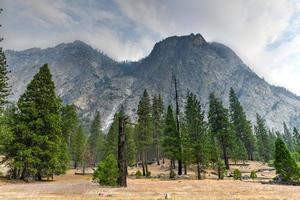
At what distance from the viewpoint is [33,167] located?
29312 millimetres

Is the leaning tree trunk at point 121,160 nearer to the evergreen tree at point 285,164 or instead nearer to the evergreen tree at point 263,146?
the evergreen tree at point 285,164

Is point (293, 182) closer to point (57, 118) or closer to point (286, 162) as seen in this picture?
point (286, 162)

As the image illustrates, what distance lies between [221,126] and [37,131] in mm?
35812

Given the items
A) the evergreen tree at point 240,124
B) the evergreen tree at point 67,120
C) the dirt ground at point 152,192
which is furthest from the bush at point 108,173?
the evergreen tree at point 240,124

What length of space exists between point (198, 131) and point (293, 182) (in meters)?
12.6

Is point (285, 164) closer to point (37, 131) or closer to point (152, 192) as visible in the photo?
point (152, 192)

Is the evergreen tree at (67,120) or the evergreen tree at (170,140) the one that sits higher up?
the evergreen tree at (67,120)

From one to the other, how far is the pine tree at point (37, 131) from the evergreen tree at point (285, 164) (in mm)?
24882

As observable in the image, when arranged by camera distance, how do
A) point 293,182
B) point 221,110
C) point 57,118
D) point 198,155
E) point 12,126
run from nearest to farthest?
point 293,182, point 12,126, point 57,118, point 198,155, point 221,110

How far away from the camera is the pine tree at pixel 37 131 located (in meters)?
28.4

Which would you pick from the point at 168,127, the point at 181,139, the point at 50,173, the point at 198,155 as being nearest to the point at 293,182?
the point at 198,155

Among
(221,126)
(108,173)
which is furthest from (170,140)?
(108,173)

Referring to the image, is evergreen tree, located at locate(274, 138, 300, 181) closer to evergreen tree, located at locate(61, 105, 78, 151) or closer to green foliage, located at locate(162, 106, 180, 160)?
green foliage, located at locate(162, 106, 180, 160)

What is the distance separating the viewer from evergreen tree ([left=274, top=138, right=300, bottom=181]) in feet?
84.0
